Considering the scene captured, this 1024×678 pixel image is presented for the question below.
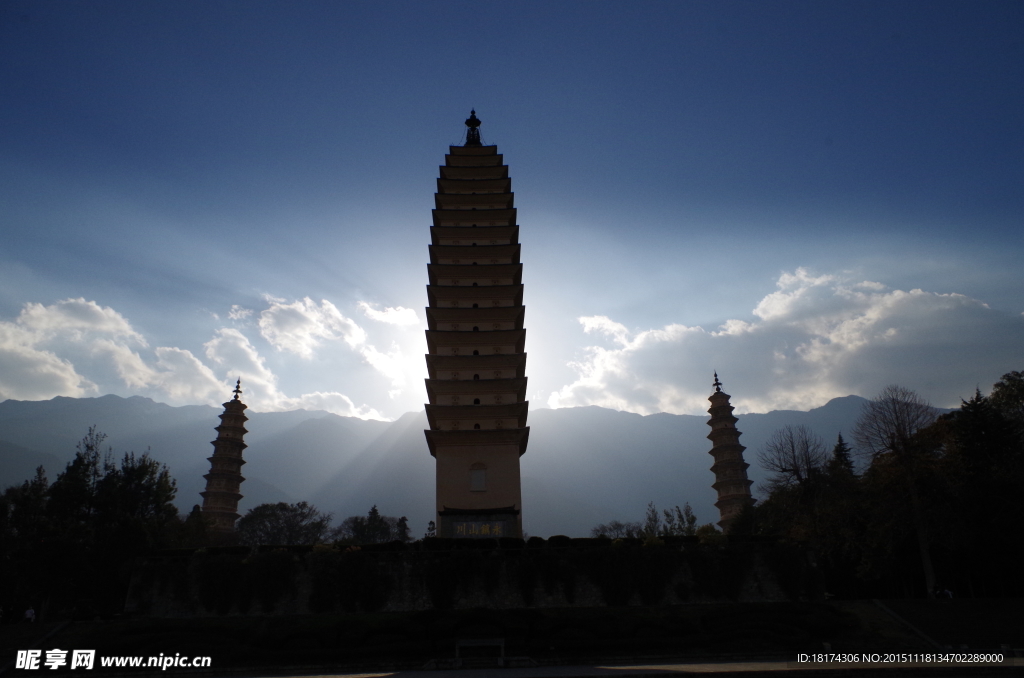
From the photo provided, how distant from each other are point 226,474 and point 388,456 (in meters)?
128

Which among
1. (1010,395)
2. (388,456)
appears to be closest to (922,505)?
(1010,395)

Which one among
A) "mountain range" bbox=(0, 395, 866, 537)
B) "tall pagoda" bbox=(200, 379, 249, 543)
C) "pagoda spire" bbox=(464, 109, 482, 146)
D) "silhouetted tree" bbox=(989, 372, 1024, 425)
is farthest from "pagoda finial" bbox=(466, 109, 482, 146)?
"mountain range" bbox=(0, 395, 866, 537)

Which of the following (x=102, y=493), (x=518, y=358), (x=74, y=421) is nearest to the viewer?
(x=102, y=493)

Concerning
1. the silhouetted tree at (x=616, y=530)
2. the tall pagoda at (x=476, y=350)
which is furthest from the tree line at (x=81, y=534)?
the silhouetted tree at (x=616, y=530)

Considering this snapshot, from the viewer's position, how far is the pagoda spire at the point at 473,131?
43406 mm

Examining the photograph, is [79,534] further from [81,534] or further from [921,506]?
[921,506]

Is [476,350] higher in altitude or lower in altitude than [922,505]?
higher

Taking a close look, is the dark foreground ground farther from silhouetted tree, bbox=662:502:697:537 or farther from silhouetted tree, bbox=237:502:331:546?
silhouetted tree, bbox=237:502:331:546

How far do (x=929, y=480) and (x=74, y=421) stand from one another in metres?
204

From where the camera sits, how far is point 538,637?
65.4 ft

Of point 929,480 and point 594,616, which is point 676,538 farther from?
point 929,480

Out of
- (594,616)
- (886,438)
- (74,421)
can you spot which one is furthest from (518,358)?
(74,421)

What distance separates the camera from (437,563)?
23250 mm

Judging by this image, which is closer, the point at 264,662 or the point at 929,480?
the point at 264,662
